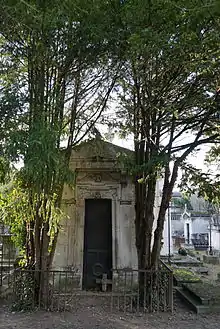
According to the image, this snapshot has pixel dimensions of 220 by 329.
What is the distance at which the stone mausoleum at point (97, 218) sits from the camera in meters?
6.73

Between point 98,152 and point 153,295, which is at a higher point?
point 98,152

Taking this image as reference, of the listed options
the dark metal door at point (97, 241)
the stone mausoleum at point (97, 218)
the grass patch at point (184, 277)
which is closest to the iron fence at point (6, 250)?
the stone mausoleum at point (97, 218)

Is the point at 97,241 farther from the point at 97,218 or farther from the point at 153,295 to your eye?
the point at 153,295

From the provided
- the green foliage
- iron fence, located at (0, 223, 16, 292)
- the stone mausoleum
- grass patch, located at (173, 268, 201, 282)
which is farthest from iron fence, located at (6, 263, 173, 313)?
iron fence, located at (0, 223, 16, 292)

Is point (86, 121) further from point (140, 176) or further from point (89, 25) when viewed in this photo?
point (89, 25)

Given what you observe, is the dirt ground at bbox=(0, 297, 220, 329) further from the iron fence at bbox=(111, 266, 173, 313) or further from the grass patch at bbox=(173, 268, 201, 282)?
the grass patch at bbox=(173, 268, 201, 282)

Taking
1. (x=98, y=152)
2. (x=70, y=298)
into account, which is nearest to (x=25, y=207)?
(x=70, y=298)

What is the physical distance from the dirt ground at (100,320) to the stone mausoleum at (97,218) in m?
1.67

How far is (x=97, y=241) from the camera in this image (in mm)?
7082

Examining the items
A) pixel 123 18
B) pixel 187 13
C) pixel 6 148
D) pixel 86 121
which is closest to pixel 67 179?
pixel 6 148

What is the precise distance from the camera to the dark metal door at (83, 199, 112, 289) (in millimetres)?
6867

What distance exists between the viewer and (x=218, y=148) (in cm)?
608

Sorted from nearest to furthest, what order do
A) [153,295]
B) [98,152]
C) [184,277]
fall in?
[153,295], [98,152], [184,277]

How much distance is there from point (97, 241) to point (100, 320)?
2573 millimetres
